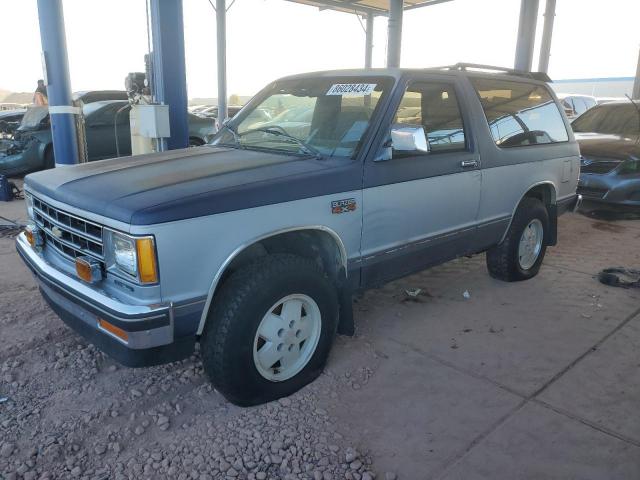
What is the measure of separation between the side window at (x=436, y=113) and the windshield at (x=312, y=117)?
0.74ft

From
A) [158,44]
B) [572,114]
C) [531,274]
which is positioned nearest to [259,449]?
[531,274]

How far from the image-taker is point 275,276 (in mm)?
2721

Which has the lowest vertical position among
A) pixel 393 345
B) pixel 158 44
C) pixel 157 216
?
pixel 393 345

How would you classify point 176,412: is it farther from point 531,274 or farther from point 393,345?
point 531,274

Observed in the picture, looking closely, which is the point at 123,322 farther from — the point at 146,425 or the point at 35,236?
the point at 35,236

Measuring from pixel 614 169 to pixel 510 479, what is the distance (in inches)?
244

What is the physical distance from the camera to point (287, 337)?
292cm

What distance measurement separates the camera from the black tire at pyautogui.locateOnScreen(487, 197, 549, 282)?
4609 mm

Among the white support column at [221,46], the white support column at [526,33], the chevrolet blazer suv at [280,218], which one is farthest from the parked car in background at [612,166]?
the white support column at [221,46]

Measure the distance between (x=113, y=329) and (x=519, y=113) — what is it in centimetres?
369

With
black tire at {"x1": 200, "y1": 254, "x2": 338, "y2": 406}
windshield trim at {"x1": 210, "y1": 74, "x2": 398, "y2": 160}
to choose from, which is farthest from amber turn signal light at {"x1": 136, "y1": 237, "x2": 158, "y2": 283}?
windshield trim at {"x1": 210, "y1": 74, "x2": 398, "y2": 160}

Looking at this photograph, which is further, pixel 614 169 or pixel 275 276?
pixel 614 169

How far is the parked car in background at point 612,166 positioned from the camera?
282 inches

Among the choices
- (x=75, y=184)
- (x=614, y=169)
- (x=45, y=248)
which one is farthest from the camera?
(x=614, y=169)
